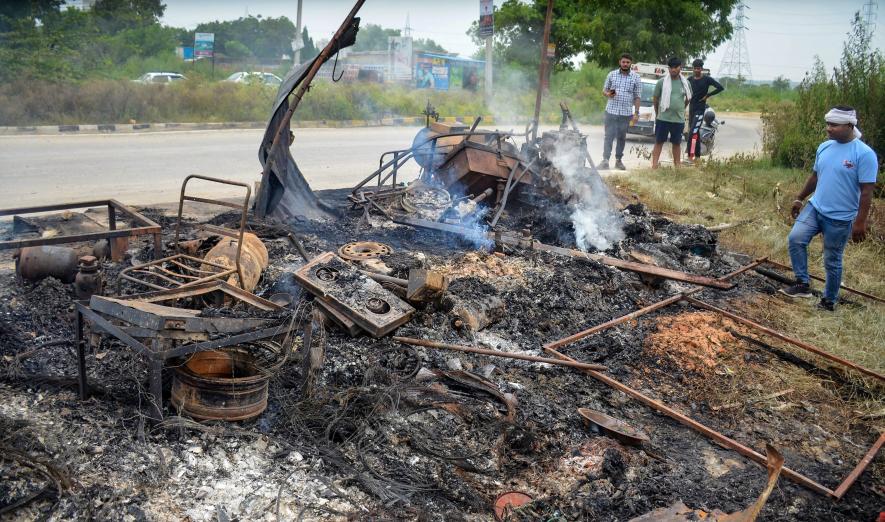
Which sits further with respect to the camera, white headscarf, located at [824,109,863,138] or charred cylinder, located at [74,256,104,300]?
white headscarf, located at [824,109,863,138]

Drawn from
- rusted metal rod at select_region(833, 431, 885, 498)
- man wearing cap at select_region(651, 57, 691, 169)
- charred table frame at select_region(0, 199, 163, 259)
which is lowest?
rusted metal rod at select_region(833, 431, 885, 498)

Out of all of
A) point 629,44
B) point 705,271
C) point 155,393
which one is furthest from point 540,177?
point 629,44

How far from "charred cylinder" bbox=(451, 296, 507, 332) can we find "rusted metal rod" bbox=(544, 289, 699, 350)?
599 mm

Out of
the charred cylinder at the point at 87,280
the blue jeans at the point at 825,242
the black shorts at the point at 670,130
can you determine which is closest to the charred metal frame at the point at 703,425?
the blue jeans at the point at 825,242

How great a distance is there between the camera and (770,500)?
3832mm

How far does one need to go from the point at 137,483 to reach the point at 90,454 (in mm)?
371

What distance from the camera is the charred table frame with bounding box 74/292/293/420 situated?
3.56 metres

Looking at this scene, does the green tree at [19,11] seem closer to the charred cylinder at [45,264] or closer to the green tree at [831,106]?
the charred cylinder at [45,264]

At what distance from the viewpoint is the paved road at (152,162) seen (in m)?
9.27

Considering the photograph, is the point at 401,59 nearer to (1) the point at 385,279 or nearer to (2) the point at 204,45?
(2) the point at 204,45

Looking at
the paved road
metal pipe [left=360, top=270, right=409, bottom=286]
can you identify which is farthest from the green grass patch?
metal pipe [left=360, top=270, right=409, bottom=286]

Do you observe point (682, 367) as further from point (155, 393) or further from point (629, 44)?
point (629, 44)

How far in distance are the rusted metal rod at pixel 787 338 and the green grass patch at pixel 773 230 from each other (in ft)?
1.29

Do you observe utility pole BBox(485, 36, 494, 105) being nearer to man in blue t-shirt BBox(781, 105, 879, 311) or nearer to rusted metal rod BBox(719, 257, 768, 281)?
rusted metal rod BBox(719, 257, 768, 281)
